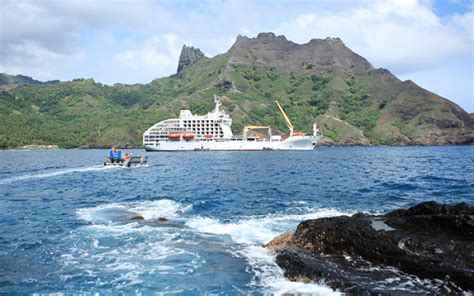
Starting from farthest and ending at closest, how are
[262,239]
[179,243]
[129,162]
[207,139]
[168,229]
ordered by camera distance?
[207,139] < [129,162] < [168,229] < [262,239] < [179,243]

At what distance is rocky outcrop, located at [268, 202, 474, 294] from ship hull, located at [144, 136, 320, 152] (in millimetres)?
104844

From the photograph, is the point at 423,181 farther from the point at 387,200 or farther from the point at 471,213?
the point at 471,213

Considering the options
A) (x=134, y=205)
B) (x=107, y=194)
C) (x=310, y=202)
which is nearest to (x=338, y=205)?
(x=310, y=202)

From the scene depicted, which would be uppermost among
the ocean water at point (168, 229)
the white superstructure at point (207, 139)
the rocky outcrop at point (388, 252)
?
the white superstructure at point (207, 139)

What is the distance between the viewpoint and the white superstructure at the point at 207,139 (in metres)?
118

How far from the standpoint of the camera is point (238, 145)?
11831 cm

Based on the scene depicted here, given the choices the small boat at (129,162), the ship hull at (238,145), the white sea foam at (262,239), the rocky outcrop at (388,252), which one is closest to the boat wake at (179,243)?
the white sea foam at (262,239)

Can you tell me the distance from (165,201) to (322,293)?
1735 cm

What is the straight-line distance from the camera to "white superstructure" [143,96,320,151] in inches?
4658

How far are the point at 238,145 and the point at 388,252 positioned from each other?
356 feet

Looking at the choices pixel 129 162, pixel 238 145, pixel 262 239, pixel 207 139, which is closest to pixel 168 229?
pixel 262 239

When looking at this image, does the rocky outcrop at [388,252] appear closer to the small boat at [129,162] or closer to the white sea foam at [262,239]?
the white sea foam at [262,239]

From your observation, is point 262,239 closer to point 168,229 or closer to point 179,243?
point 179,243

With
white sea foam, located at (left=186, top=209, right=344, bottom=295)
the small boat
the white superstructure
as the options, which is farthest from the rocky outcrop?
the white superstructure
